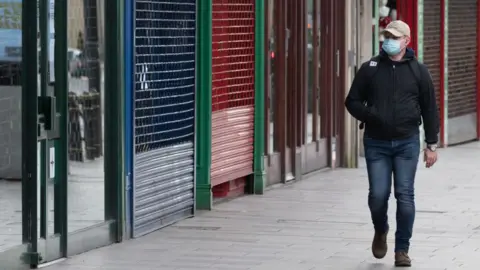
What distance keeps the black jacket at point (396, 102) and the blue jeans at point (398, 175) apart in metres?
0.07

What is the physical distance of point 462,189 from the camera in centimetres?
1501

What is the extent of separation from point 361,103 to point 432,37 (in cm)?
1134

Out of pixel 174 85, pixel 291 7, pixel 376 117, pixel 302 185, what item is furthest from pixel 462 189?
pixel 376 117

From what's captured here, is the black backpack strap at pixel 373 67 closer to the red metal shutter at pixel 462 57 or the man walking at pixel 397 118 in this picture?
the man walking at pixel 397 118

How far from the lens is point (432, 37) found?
2067cm

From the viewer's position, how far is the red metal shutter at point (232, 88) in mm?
13102

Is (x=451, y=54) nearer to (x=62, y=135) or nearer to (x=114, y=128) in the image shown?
(x=114, y=128)

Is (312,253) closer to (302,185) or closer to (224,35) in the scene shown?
(224,35)

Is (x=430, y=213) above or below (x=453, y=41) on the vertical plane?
below

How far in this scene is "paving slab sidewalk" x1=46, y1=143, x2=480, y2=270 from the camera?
31.6 ft

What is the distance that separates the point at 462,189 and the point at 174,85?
456 centimetres

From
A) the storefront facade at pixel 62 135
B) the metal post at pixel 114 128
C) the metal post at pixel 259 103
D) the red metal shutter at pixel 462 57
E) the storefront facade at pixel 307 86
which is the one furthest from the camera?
the red metal shutter at pixel 462 57

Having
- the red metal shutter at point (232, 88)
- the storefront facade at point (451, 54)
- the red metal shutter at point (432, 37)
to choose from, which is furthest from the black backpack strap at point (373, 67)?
the red metal shutter at point (432, 37)

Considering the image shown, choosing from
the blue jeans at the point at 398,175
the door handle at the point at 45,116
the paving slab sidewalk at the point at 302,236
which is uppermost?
the door handle at the point at 45,116
